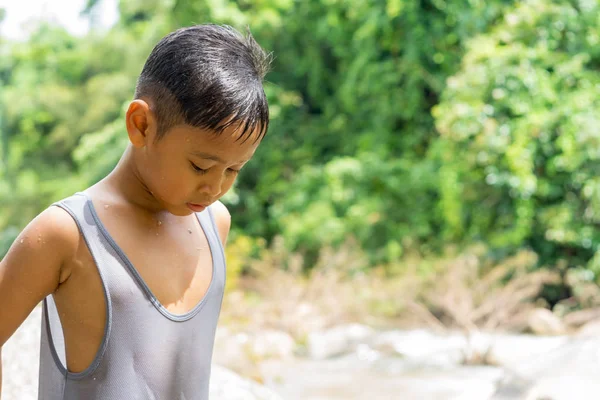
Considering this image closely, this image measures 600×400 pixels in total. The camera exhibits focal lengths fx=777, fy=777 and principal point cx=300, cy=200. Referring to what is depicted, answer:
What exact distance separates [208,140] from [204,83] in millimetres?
Answer: 92

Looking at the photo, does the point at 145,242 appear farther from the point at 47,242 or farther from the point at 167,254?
the point at 47,242

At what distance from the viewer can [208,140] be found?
4.15 ft

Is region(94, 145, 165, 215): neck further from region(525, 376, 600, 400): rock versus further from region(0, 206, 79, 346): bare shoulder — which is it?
region(525, 376, 600, 400): rock

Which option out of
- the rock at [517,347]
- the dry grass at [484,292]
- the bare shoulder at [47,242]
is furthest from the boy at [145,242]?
the dry grass at [484,292]

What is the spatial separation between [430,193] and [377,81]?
186cm

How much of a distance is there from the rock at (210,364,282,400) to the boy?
1.42 metres

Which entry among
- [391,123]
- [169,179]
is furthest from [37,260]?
[391,123]

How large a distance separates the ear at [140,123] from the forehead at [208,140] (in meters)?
0.04

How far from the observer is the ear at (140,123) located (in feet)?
4.23

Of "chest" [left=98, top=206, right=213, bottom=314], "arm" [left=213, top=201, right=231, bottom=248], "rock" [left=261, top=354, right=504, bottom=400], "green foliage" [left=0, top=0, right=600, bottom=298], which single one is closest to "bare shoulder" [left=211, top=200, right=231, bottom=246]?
"arm" [left=213, top=201, right=231, bottom=248]

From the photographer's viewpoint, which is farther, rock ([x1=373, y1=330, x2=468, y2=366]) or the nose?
rock ([x1=373, y1=330, x2=468, y2=366])

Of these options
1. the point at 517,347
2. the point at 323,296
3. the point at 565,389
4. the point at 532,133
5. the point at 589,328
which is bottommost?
the point at 565,389

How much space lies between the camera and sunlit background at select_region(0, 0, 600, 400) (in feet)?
22.8

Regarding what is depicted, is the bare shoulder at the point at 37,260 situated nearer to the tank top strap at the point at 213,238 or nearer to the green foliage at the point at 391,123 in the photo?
the tank top strap at the point at 213,238
